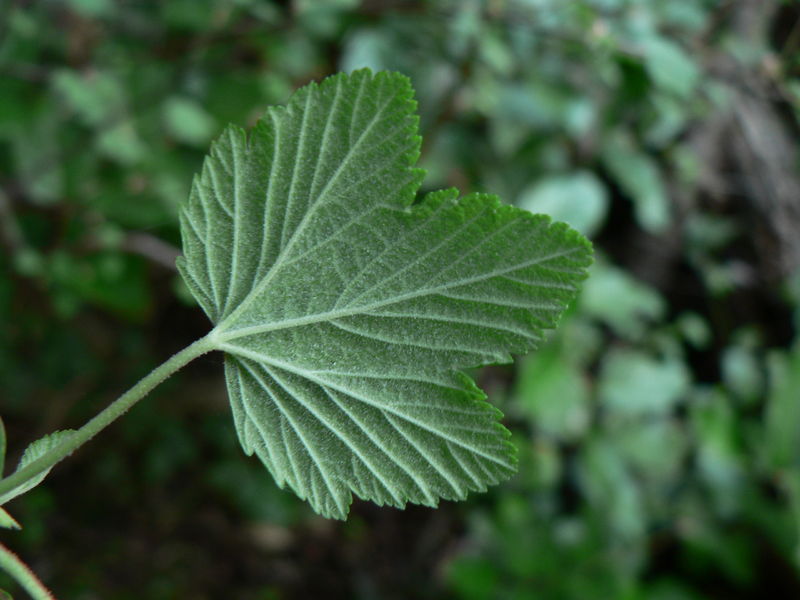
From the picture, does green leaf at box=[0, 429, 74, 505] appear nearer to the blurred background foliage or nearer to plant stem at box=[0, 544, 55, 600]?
plant stem at box=[0, 544, 55, 600]

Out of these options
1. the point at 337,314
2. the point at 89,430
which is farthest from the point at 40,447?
the point at 337,314

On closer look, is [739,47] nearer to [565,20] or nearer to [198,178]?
[565,20]

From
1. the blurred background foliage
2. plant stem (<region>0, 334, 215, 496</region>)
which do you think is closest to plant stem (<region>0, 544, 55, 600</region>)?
plant stem (<region>0, 334, 215, 496</region>)

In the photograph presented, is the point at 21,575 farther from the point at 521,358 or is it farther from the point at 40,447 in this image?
the point at 521,358

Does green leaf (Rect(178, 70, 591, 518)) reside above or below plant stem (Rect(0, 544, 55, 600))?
above

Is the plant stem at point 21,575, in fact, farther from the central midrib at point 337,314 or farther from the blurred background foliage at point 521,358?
the blurred background foliage at point 521,358

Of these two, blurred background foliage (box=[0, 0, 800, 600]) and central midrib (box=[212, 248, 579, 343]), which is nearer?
central midrib (box=[212, 248, 579, 343])

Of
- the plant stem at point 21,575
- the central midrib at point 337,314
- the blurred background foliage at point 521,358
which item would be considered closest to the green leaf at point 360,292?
the central midrib at point 337,314
